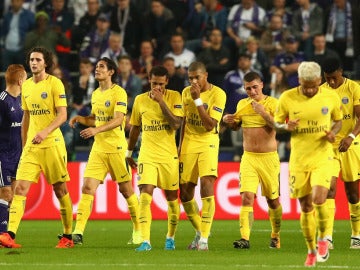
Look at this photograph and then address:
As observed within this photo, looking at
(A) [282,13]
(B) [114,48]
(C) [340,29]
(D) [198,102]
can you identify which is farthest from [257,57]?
(D) [198,102]

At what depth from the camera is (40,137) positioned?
1429 centimetres

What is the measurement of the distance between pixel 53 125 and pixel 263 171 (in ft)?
9.62

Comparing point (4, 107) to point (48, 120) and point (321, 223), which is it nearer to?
point (48, 120)

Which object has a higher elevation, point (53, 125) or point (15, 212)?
point (53, 125)

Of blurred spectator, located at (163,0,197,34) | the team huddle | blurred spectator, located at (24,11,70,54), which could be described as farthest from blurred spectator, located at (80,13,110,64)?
the team huddle

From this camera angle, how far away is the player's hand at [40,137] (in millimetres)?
14266

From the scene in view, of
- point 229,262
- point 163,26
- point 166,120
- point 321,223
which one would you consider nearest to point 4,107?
point 166,120

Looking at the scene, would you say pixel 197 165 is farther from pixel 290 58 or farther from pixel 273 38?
pixel 273 38

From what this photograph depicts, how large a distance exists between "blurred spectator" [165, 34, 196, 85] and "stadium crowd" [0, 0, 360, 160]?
0.07 feet

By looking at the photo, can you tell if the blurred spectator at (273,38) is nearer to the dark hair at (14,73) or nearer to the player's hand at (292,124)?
the dark hair at (14,73)

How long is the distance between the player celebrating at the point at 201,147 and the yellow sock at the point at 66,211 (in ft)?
5.07

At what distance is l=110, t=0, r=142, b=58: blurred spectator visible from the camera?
81.3 feet

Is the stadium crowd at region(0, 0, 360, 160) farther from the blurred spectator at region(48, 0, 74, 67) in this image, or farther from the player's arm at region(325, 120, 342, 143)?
the player's arm at region(325, 120, 342, 143)

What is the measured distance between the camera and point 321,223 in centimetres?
1243
